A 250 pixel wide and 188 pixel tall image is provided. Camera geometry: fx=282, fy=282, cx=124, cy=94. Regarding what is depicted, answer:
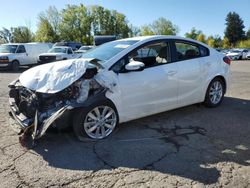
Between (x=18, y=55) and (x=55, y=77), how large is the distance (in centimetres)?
1515

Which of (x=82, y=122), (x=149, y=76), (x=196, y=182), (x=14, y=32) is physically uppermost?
(x=14, y=32)

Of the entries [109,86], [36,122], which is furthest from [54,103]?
[109,86]

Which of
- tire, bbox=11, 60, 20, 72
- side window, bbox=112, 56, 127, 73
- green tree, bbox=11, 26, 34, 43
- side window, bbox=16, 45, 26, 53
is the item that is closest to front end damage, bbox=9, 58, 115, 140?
side window, bbox=112, 56, 127, 73

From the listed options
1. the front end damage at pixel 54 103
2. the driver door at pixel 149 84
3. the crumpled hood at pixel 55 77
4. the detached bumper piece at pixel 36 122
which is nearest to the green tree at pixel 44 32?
the driver door at pixel 149 84

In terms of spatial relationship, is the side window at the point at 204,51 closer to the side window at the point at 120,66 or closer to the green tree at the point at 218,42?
the side window at the point at 120,66

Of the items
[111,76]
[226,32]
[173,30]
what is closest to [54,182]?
[111,76]

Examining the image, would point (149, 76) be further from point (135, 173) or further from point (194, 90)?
point (135, 173)

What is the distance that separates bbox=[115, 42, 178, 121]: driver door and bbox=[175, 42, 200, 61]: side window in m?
0.28

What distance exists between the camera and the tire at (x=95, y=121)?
426cm

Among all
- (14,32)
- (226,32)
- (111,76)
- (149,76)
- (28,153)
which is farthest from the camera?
(226,32)

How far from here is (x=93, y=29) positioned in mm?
73250

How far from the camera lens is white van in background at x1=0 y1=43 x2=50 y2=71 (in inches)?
674

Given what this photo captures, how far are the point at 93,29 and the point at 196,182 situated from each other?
72.8 meters

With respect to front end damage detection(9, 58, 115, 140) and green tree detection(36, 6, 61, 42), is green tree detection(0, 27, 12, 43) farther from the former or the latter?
front end damage detection(9, 58, 115, 140)
